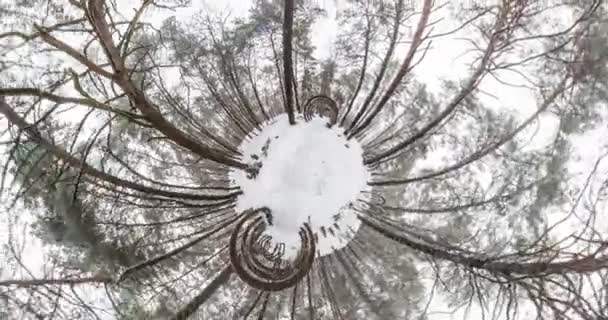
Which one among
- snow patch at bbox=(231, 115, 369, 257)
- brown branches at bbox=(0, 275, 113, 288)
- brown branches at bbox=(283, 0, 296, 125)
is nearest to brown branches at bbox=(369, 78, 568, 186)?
snow patch at bbox=(231, 115, 369, 257)

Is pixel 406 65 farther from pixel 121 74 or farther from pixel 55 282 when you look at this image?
pixel 55 282

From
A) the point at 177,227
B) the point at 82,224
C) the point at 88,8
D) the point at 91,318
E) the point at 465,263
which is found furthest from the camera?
the point at 177,227

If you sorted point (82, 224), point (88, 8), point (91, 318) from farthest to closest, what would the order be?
point (82, 224)
point (91, 318)
point (88, 8)

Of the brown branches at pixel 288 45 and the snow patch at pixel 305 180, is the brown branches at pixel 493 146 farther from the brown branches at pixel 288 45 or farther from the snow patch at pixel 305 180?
the brown branches at pixel 288 45

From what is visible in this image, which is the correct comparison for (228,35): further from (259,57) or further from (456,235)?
(456,235)

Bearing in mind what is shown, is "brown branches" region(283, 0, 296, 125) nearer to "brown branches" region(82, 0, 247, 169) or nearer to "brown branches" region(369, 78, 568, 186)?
"brown branches" region(82, 0, 247, 169)

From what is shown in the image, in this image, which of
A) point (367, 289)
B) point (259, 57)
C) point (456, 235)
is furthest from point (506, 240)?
point (259, 57)

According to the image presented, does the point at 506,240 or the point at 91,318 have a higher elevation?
the point at 506,240

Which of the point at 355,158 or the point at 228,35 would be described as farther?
the point at 228,35
